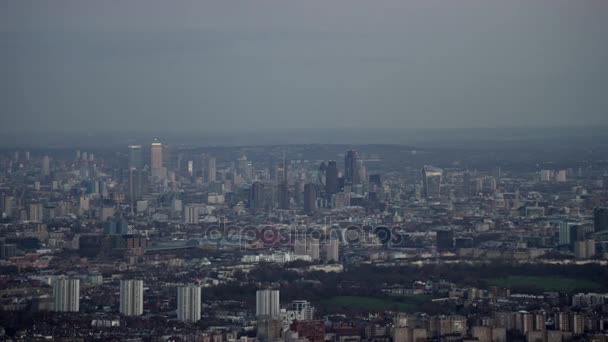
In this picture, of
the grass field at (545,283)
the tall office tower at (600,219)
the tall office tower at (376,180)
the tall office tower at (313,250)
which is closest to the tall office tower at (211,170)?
the tall office tower at (376,180)

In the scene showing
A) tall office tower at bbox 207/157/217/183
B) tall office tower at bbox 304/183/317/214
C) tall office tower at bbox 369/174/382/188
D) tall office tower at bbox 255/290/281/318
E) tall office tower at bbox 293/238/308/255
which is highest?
tall office tower at bbox 207/157/217/183

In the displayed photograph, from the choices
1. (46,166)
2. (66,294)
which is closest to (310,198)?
(46,166)

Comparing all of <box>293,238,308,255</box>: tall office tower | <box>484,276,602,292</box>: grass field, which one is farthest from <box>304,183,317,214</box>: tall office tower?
<box>484,276,602,292</box>: grass field

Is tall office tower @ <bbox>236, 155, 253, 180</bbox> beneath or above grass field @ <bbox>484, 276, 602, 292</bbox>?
above

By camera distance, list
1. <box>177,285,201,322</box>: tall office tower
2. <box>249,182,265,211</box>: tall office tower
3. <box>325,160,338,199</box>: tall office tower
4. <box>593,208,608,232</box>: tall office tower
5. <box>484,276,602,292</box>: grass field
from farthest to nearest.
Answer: <box>325,160,338,199</box>: tall office tower, <box>249,182,265,211</box>: tall office tower, <box>593,208,608,232</box>: tall office tower, <box>484,276,602,292</box>: grass field, <box>177,285,201,322</box>: tall office tower

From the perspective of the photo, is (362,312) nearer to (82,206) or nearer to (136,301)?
(136,301)

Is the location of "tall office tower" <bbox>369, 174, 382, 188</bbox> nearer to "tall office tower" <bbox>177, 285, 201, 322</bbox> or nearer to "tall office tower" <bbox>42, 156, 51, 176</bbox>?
"tall office tower" <bbox>42, 156, 51, 176</bbox>
